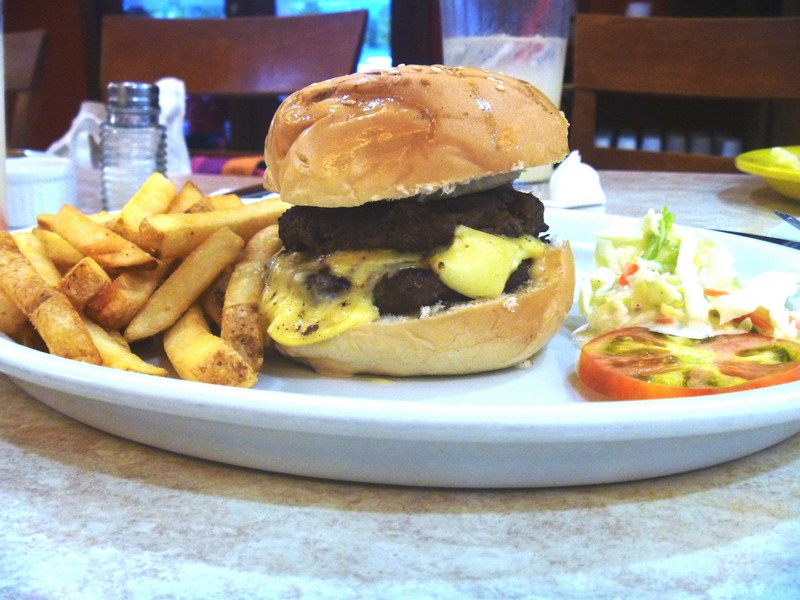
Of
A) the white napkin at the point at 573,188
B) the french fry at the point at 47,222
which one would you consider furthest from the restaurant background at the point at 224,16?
the french fry at the point at 47,222

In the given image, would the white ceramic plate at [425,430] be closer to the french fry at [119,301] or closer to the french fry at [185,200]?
the french fry at [119,301]

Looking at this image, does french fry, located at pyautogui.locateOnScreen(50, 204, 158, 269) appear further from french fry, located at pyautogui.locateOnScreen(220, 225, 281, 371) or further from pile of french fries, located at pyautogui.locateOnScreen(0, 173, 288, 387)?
french fry, located at pyautogui.locateOnScreen(220, 225, 281, 371)

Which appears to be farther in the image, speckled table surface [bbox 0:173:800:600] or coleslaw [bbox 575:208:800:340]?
coleslaw [bbox 575:208:800:340]

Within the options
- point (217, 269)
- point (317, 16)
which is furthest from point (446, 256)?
point (317, 16)

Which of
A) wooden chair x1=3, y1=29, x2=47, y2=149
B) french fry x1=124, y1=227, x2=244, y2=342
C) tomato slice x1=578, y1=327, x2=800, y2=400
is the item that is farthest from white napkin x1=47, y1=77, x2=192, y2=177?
tomato slice x1=578, y1=327, x2=800, y2=400

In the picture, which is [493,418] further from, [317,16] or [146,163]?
[317,16]
